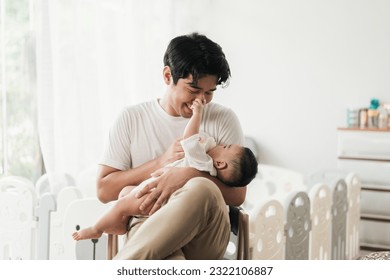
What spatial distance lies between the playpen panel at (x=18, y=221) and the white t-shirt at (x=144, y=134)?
0.68 meters

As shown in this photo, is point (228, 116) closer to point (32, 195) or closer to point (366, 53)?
point (32, 195)

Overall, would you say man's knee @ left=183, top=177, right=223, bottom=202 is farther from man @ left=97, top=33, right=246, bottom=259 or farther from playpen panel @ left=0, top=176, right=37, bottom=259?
playpen panel @ left=0, top=176, right=37, bottom=259

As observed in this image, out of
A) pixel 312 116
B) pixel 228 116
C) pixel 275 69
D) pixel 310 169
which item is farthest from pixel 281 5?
pixel 228 116

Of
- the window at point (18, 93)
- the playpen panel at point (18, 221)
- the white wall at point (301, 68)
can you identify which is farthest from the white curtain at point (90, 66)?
the white wall at point (301, 68)

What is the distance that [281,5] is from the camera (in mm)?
2904

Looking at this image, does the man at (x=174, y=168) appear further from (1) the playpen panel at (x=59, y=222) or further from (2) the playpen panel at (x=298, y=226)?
(2) the playpen panel at (x=298, y=226)

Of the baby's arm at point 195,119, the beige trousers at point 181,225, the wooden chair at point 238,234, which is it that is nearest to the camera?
the beige trousers at point 181,225

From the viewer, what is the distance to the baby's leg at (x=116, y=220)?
878 millimetres

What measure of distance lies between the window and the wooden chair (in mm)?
1018

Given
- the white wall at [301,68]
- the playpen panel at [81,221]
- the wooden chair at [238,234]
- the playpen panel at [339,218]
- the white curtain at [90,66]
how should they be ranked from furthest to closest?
the white wall at [301,68] < the playpen panel at [339,218] < the white curtain at [90,66] < the playpen panel at [81,221] < the wooden chair at [238,234]

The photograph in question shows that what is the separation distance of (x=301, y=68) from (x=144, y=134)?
2.14 metres

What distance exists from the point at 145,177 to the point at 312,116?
217 centimetres

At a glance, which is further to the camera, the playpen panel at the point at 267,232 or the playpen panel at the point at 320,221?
the playpen panel at the point at 320,221

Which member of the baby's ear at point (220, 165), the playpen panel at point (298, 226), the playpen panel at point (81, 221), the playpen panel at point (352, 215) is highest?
the baby's ear at point (220, 165)
